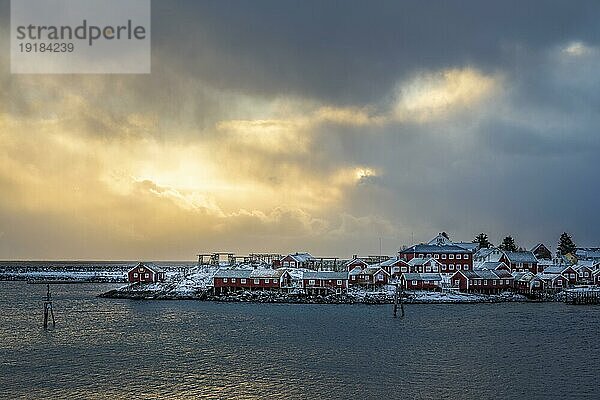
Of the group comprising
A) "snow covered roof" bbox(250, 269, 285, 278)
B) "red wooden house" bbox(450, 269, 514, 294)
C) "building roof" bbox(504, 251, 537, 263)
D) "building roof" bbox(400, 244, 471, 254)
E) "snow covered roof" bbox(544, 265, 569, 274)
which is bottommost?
"red wooden house" bbox(450, 269, 514, 294)

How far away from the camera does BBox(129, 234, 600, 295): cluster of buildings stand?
100188mm

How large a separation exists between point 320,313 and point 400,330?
17.7 meters

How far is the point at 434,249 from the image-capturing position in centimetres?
11656

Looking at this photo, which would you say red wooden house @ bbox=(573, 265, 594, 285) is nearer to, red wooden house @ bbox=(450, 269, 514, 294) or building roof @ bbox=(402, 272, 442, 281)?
red wooden house @ bbox=(450, 269, 514, 294)

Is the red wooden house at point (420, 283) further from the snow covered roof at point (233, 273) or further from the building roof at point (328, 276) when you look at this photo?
the snow covered roof at point (233, 273)

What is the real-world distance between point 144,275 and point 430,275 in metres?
51.6

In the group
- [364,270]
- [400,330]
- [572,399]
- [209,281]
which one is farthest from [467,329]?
[209,281]

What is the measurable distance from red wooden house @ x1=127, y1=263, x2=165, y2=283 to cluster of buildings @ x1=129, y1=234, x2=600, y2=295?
7 cm

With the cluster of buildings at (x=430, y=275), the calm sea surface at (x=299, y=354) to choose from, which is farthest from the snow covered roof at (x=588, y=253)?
the calm sea surface at (x=299, y=354)

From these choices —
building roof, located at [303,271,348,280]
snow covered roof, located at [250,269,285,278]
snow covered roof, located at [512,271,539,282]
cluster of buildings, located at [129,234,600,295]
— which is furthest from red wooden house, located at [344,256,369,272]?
snow covered roof, located at [512,271,539,282]

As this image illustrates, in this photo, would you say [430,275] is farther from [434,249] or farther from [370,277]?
[434,249]

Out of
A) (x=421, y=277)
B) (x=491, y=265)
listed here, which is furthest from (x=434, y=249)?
(x=421, y=277)

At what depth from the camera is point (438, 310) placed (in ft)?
267

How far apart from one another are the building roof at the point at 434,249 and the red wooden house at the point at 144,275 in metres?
47.0
